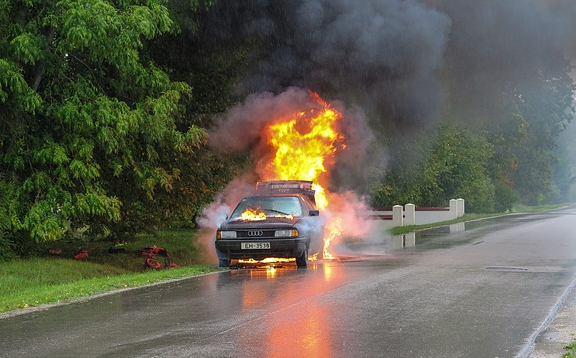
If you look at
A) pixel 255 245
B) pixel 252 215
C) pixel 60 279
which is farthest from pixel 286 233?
pixel 60 279

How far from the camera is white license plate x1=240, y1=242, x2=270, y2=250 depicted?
16125mm

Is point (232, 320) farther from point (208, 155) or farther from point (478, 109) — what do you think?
point (478, 109)

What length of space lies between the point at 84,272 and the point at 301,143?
7.67m

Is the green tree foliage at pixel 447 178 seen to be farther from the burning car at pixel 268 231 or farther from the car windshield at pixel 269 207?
the burning car at pixel 268 231

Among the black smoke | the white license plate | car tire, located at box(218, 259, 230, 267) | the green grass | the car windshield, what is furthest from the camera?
the black smoke

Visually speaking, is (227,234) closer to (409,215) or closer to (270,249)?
(270,249)

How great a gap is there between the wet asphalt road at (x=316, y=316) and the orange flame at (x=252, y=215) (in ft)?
3.99

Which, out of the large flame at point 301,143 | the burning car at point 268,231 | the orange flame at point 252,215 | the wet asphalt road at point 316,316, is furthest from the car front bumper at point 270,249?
the large flame at point 301,143

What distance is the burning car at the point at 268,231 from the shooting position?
16.2 m

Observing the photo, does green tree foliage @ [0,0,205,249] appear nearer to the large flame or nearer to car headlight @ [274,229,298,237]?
car headlight @ [274,229,298,237]

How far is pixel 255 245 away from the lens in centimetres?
1616

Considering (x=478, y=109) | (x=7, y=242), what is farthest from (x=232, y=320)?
(x=478, y=109)

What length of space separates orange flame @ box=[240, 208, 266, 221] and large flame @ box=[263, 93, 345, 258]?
6448 mm

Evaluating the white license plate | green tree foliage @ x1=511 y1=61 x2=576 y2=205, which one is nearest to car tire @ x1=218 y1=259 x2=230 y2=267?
the white license plate
